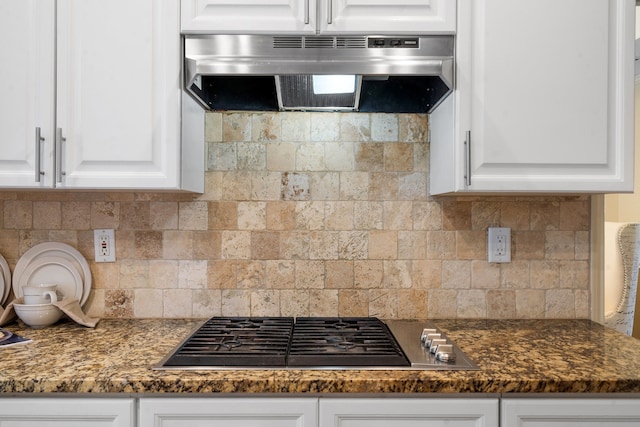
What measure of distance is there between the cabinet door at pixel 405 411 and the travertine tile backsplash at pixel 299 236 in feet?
2.25

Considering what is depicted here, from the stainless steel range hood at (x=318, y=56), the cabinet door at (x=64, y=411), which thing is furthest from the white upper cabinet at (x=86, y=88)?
the cabinet door at (x=64, y=411)

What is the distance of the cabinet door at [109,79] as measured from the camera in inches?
62.9

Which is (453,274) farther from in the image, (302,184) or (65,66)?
(65,66)

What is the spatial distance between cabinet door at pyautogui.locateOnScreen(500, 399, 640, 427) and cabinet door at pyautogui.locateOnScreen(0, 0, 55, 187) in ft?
5.10

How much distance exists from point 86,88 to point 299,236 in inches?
36.2

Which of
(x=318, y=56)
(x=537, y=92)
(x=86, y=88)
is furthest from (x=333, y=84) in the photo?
(x=86, y=88)

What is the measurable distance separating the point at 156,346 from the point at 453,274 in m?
1.15

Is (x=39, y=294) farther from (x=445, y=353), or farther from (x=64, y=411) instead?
(x=445, y=353)

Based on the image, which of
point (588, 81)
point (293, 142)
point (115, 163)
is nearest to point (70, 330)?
point (115, 163)

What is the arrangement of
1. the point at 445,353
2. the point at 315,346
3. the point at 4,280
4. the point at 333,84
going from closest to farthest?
the point at 445,353 → the point at 315,346 → the point at 333,84 → the point at 4,280

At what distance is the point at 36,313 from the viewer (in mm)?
1745

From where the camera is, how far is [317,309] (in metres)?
1.96

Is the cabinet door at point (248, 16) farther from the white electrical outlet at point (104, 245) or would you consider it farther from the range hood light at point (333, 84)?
the white electrical outlet at point (104, 245)

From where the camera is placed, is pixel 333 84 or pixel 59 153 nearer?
pixel 59 153
